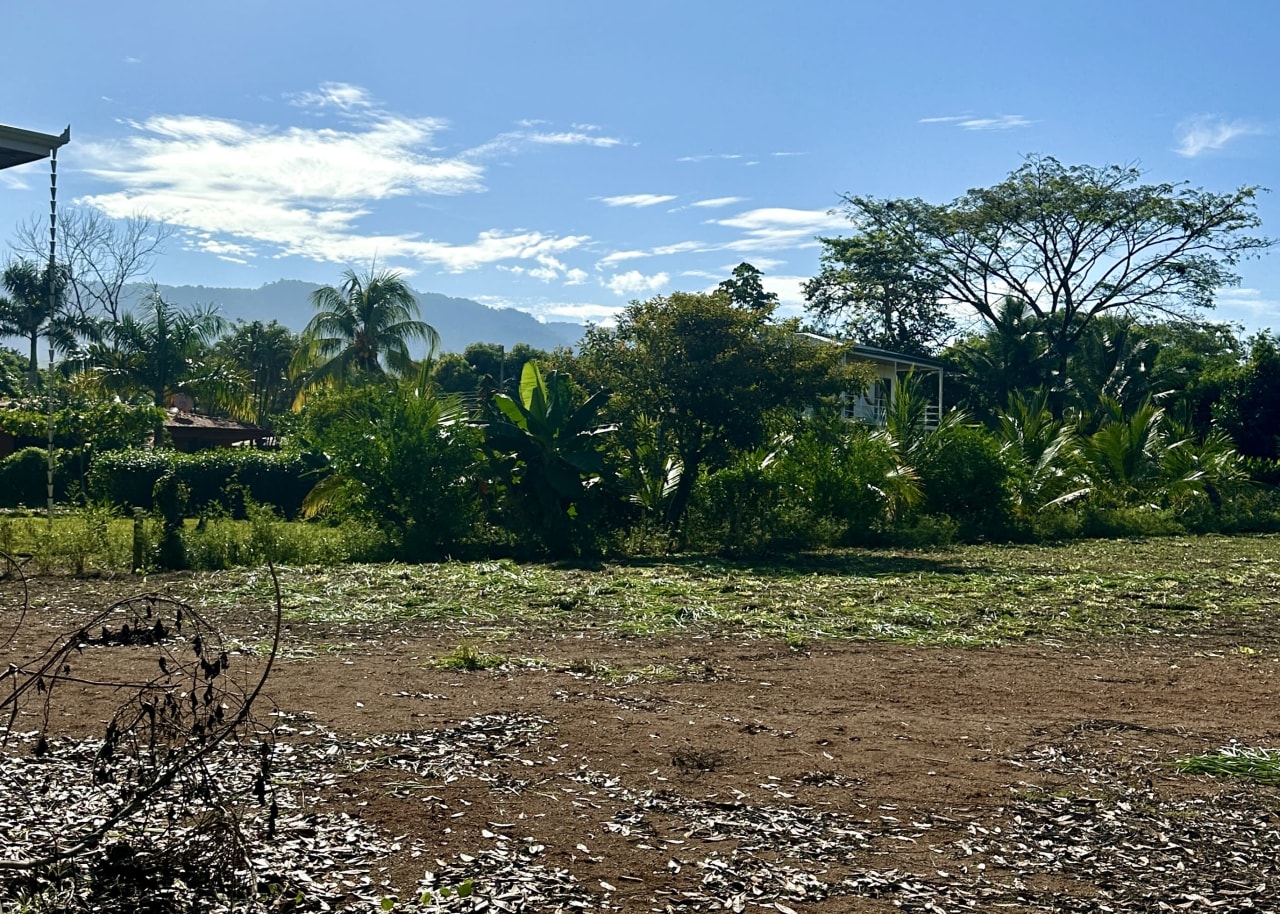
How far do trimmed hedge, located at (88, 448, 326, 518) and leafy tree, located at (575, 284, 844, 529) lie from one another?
34.3ft


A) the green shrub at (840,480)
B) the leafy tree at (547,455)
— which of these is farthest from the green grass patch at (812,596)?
the green shrub at (840,480)

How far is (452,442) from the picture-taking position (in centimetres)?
1716

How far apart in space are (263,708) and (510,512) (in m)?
10.8

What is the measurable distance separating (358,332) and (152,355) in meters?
6.89

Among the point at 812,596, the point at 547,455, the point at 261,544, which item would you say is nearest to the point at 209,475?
the point at 547,455

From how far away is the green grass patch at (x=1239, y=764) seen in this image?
5691 mm

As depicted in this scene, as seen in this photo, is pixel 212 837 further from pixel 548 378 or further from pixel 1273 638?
pixel 548 378

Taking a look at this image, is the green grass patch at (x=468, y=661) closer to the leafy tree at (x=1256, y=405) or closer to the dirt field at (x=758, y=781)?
the dirt field at (x=758, y=781)

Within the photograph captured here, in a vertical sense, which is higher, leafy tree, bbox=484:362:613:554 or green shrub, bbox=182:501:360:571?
leafy tree, bbox=484:362:613:554

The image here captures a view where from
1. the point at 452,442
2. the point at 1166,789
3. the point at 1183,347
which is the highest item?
the point at 1183,347

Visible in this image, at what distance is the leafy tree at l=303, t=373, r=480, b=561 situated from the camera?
16.8 m

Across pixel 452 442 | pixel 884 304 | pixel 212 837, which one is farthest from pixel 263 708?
pixel 884 304

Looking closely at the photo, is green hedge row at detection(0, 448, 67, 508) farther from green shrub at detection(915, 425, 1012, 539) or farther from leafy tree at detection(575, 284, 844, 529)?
green shrub at detection(915, 425, 1012, 539)

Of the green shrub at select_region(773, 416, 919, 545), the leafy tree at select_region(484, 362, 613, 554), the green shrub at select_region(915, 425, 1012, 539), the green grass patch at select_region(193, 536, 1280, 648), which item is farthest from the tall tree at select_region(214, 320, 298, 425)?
the green grass patch at select_region(193, 536, 1280, 648)
